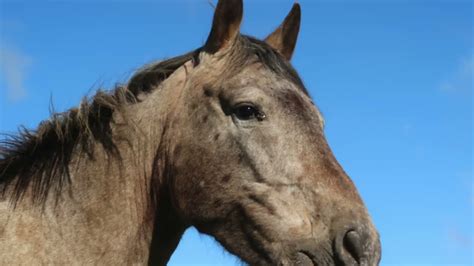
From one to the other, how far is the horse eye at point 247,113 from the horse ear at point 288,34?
1.87 meters

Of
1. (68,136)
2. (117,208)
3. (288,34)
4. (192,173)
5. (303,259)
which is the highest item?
(288,34)

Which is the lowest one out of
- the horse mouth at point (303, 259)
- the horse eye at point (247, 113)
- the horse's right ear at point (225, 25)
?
the horse mouth at point (303, 259)

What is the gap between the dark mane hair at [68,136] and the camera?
18.7 ft

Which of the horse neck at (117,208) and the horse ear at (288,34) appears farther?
the horse ear at (288,34)

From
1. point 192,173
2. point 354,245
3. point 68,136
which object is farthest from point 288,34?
point 354,245

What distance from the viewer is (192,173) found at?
17.8 ft

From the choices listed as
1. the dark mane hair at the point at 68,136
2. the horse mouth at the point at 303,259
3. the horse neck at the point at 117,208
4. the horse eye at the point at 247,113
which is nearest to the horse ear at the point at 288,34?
the dark mane hair at the point at 68,136

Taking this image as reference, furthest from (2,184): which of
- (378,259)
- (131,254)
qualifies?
(378,259)

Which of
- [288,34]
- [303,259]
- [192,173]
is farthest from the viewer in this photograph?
[288,34]

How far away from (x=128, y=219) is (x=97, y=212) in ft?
0.91

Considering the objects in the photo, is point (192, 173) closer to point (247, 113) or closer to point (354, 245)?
point (247, 113)

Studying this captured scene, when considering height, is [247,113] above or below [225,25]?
below

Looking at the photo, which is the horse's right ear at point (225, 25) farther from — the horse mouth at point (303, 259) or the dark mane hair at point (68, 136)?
the horse mouth at point (303, 259)

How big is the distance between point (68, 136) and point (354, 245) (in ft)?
9.63
